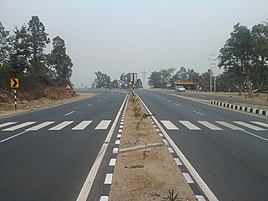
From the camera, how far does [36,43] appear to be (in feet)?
147

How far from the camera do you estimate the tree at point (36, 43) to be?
4447cm

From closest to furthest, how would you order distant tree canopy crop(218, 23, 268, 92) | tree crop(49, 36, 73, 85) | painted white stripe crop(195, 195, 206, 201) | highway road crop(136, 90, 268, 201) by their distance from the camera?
painted white stripe crop(195, 195, 206, 201)
highway road crop(136, 90, 268, 201)
distant tree canopy crop(218, 23, 268, 92)
tree crop(49, 36, 73, 85)

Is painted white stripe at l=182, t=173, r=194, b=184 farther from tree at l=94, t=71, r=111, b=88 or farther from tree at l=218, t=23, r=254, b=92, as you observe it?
tree at l=94, t=71, r=111, b=88

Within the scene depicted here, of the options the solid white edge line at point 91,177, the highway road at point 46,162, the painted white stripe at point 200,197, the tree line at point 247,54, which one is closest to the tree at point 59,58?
the tree line at point 247,54

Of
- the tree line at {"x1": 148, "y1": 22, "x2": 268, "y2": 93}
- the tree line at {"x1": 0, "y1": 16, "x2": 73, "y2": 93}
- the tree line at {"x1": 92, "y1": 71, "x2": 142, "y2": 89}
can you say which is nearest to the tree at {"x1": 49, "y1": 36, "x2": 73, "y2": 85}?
the tree line at {"x1": 0, "y1": 16, "x2": 73, "y2": 93}

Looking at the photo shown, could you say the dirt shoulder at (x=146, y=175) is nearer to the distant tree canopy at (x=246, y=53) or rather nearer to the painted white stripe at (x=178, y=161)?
the painted white stripe at (x=178, y=161)

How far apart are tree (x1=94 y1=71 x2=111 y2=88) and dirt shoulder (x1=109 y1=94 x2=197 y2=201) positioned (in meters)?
147

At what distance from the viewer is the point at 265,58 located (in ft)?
163

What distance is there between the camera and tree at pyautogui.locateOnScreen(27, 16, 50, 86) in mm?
44469

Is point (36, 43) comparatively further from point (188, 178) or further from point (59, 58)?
point (188, 178)

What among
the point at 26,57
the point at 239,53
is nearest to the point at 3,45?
the point at 26,57

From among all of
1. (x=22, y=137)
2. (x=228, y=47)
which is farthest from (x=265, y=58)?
(x=22, y=137)

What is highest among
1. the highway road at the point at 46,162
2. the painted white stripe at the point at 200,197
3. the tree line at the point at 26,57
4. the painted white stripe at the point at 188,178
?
the tree line at the point at 26,57

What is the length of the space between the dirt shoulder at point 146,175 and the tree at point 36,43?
37695 mm
